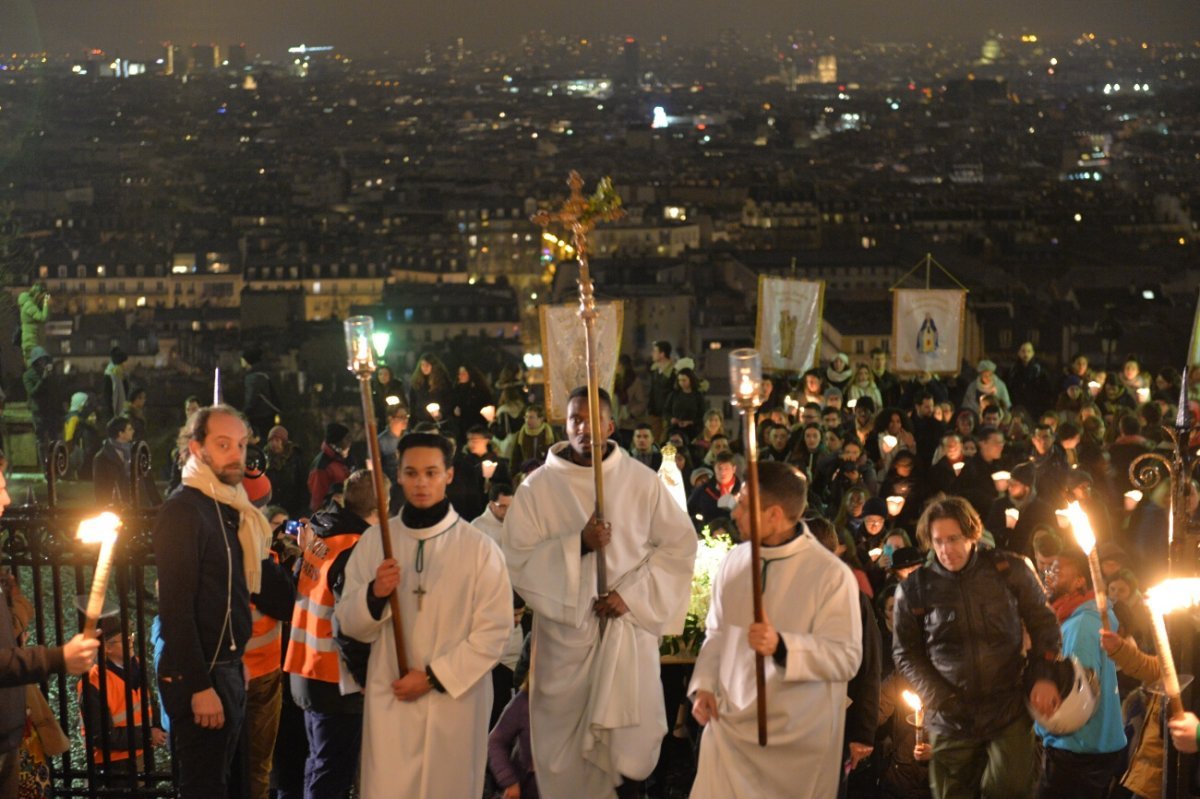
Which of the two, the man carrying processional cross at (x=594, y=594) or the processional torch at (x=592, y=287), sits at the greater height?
the processional torch at (x=592, y=287)

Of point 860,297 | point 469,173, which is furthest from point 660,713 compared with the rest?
point 469,173

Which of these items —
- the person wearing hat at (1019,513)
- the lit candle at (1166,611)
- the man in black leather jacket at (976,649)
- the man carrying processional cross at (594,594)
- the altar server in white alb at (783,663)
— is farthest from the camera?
the person wearing hat at (1019,513)

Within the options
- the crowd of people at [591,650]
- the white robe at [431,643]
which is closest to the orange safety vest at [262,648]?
the crowd of people at [591,650]

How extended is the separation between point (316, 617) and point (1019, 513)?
5.29 metres

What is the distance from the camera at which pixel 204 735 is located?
5.39 m

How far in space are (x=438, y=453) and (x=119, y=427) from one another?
21.1 feet

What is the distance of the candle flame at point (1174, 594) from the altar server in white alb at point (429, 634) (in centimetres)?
217

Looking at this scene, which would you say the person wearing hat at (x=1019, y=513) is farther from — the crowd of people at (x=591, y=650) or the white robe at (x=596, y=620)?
the white robe at (x=596, y=620)

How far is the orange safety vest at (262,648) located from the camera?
6.25 m

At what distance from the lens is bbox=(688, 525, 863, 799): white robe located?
524 centimetres

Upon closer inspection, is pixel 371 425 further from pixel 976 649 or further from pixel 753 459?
pixel 976 649

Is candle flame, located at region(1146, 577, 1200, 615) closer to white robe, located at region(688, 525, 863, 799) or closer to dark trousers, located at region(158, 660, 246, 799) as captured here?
white robe, located at region(688, 525, 863, 799)

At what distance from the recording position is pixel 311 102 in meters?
102

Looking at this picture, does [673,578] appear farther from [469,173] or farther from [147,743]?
[469,173]
